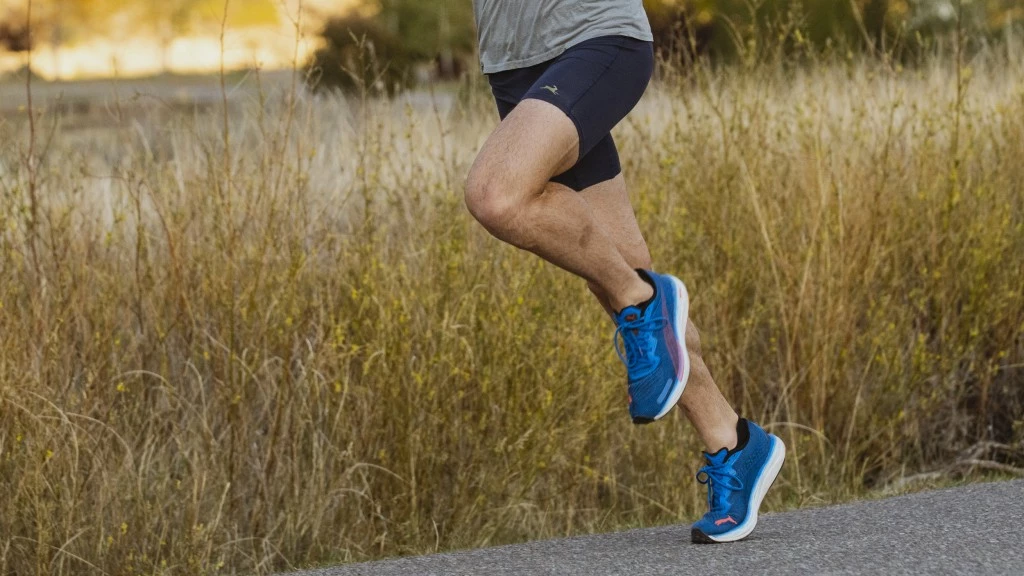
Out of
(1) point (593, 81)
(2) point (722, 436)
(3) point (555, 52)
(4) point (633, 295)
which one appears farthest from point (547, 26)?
(2) point (722, 436)

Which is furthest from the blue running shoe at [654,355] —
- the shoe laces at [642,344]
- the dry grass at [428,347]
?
the dry grass at [428,347]

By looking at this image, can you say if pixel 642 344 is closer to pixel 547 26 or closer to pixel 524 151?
pixel 524 151

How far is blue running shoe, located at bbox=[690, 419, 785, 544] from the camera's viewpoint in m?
3.67

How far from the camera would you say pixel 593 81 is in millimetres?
3371

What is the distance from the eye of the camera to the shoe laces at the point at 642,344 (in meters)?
3.46

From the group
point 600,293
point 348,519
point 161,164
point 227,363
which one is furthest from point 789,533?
point 161,164

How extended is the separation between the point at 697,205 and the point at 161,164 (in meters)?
2.25

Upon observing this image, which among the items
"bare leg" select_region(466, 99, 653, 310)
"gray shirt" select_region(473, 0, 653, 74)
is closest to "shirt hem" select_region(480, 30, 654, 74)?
"gray shirt" select_region(473, 0, 653, 74)

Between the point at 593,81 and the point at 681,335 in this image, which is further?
the point at 681,335

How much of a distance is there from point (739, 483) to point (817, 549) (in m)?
0.37

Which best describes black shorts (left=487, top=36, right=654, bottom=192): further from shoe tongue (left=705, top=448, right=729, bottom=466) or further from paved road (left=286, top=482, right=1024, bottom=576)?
paved road (left=286, top=482, right=1024, bottom=576)

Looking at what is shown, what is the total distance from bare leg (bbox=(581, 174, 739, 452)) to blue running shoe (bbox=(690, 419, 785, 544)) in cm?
4

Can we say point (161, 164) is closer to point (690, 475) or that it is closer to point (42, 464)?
point (42, 464)

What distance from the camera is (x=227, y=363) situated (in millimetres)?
4652
